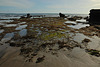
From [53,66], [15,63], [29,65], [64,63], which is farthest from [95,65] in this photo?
[15,63]

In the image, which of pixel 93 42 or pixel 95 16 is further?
pixel 95 16

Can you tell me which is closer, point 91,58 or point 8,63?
point 8,63

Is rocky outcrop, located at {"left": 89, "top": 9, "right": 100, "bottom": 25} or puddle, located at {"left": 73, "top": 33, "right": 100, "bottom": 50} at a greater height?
rocky outcrop, located at {"left": 89, "top": 9, "right": 100, "bottom": 25}

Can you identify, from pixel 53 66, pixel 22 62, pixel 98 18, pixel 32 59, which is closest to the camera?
pixel 53 66

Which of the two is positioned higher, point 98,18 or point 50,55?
point 98,18

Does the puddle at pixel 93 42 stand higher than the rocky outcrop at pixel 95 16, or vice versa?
the rocky outcrop at pixel 95 16

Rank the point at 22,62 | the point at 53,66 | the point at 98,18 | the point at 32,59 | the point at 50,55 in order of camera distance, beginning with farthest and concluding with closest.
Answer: the point at 98,18 → the point at 50,55 → the point at 32,59 → the point at 22,62 → the point at 53,66

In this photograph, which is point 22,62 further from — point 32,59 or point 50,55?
point 50,55

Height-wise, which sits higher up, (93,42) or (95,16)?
(95,16)

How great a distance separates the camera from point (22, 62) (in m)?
5.76

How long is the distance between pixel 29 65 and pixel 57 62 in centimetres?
223

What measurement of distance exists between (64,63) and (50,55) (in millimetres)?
1624

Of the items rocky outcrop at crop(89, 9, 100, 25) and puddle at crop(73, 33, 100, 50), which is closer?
puddle at crop(73, 33, 100, 50)

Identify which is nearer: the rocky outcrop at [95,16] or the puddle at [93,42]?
the puddle at [93,42]
